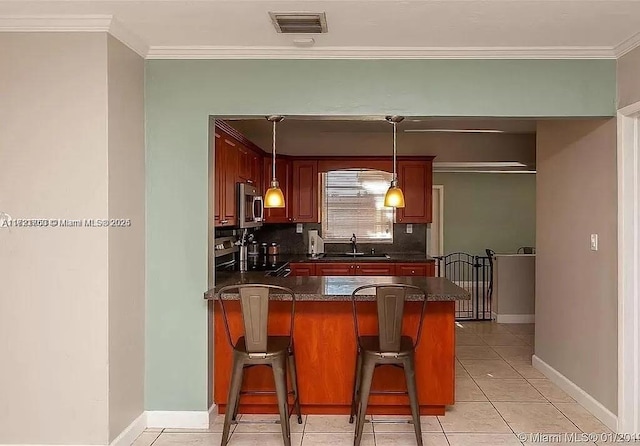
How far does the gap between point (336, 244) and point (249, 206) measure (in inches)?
84.9

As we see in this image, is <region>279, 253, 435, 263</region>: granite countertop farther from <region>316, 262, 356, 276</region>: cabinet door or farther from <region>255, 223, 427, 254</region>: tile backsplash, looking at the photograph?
<region>255, 223, 427, 254</region>: tile backsplash

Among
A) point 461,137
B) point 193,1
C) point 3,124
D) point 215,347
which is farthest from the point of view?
point 461,137

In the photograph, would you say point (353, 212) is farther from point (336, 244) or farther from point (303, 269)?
point (303, 269)

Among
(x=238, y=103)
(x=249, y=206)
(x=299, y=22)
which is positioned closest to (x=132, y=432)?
(x=238, y=103)

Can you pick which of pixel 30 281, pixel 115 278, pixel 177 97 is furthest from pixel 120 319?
pixel 177 97

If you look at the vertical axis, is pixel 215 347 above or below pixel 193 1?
below

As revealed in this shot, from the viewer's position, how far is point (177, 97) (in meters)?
3.60

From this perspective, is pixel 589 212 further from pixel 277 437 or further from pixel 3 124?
pixel 3 124

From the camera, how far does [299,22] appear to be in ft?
10.1

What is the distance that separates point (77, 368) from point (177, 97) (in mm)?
1716

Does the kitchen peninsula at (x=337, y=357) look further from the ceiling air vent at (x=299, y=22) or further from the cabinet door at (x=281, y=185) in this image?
the cabinet door at (x=281, y=185)

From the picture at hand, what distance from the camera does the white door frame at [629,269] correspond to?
11.3 ft

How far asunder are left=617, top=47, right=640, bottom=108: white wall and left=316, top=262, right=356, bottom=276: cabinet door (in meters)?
3.63

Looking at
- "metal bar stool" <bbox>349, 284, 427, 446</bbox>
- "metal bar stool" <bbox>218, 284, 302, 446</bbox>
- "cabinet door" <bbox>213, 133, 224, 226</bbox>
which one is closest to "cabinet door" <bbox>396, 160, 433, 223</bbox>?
"cabinet door" <bbox>213, 133, 224, 226</bbox>
